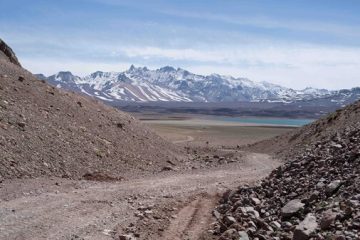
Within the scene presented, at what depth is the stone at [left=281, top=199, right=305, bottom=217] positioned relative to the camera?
12.6 m

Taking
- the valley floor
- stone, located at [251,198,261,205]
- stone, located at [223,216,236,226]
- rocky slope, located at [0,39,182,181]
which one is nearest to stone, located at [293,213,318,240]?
stone, located at [223,216,236,226]

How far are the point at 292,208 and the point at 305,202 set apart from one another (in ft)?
1.38

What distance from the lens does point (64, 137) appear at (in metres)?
28.0

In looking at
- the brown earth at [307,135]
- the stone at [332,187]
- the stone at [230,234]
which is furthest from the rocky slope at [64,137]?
the stone at [332,187]

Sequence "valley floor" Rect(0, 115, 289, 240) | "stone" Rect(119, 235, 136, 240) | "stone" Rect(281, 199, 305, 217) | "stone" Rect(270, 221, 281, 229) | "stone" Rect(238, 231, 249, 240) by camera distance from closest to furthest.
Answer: "stone" Rect(238, 231, 249, 240), "stone" Rect(270, 221, 281, 229), "stone" Rect(281, 199, 305, 217), "stone" Rect(119, 235, 136, 240), "valley floor" Rect(0, 115, 289, 240)

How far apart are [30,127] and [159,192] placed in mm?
9895

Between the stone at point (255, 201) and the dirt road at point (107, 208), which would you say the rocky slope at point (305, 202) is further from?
the dirt road at point (107, 208)

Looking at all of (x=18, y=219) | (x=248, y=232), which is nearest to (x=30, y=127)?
(x=18, y=219)

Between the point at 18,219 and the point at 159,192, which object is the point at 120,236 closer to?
the point at 18,219

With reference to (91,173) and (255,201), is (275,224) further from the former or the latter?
(91,173)

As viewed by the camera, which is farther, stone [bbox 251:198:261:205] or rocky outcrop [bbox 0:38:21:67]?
rocky outcrop [bbox 0:38:21:67]

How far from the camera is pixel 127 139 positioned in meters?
34.6

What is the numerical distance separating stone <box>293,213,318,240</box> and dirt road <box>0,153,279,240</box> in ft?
10.8

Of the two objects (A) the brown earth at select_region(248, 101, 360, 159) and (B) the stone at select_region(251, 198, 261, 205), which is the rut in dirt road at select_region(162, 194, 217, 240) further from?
(A) the brown earth at select_region(248, 101, 360, 159)
